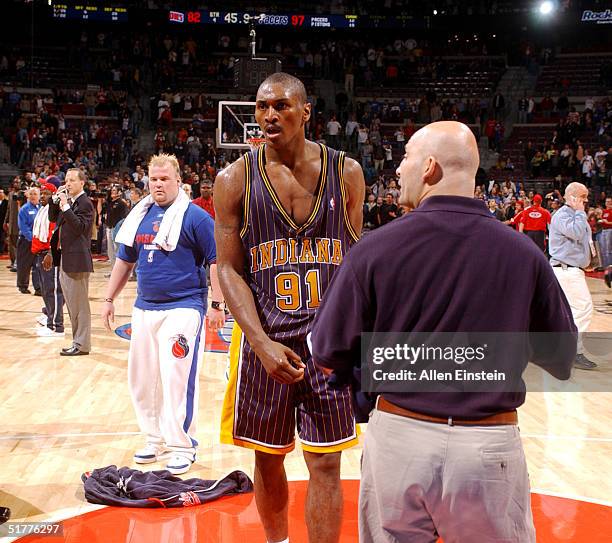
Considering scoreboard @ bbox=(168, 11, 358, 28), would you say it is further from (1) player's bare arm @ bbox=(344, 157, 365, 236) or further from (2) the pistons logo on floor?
(1) player's bare arm @ bbox=(344, 157, 365, 236)

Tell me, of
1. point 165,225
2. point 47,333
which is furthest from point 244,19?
point 165,225

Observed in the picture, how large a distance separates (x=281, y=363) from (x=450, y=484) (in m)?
1.08

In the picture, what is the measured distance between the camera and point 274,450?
316cm

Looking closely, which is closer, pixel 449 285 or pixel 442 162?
pixel 449 285

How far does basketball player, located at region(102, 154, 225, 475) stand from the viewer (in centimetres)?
476

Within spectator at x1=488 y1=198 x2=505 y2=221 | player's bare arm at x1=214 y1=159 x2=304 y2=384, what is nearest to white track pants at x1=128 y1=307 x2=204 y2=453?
player's bare arm at x1=214 y1=159 x2=304 y2=384

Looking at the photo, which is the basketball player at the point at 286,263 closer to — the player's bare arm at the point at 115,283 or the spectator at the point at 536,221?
the player's bare arm at the point at 115,283

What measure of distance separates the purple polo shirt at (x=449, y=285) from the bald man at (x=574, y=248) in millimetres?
6013

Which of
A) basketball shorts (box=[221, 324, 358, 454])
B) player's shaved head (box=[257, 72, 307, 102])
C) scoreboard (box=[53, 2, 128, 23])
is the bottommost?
basketball shorts (box=[221, 324, 358, 454])

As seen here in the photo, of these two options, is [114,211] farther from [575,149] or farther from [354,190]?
[575,149]

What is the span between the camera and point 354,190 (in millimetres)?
3205

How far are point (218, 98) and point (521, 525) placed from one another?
80.3ft

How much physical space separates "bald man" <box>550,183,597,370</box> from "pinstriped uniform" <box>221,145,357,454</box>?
507 cm

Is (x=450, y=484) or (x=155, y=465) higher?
(x=450, y=484)
